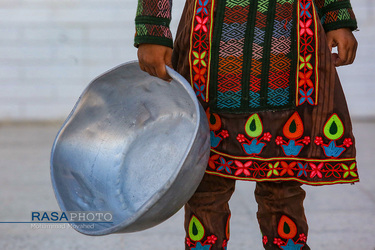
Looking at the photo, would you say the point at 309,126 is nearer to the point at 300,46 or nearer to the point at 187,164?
the point at 300,46

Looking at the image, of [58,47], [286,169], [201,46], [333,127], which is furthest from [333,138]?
[58,47]

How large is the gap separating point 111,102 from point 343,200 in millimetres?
1601

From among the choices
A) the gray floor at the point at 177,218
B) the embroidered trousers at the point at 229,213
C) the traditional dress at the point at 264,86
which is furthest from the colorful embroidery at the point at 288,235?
the gray floor at the point at 177,218

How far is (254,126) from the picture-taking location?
1.41m

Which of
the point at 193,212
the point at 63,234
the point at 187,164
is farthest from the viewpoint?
the point at 63,234

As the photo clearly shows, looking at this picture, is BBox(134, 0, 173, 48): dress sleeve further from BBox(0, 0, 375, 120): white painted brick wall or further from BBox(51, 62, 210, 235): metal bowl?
BBox(0, 0, 375, 120): white painted brick wall

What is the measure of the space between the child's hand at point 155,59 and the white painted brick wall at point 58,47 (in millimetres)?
3745

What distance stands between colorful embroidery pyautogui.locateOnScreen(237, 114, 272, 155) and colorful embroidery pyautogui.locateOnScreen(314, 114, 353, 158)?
0.14 metres

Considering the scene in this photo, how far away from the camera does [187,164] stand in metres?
1.13

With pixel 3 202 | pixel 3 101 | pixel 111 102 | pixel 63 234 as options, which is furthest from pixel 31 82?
pixel 111 102

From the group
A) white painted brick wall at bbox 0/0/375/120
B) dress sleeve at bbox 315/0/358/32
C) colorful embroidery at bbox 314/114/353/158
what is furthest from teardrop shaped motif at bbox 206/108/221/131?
white painted brick wall at bbox 0/0/375/120

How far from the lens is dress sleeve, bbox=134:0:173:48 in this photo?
133cm

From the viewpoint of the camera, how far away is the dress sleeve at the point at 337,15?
1416 mm

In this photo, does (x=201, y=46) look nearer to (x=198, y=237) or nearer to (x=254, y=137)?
(x=254, y=137)
